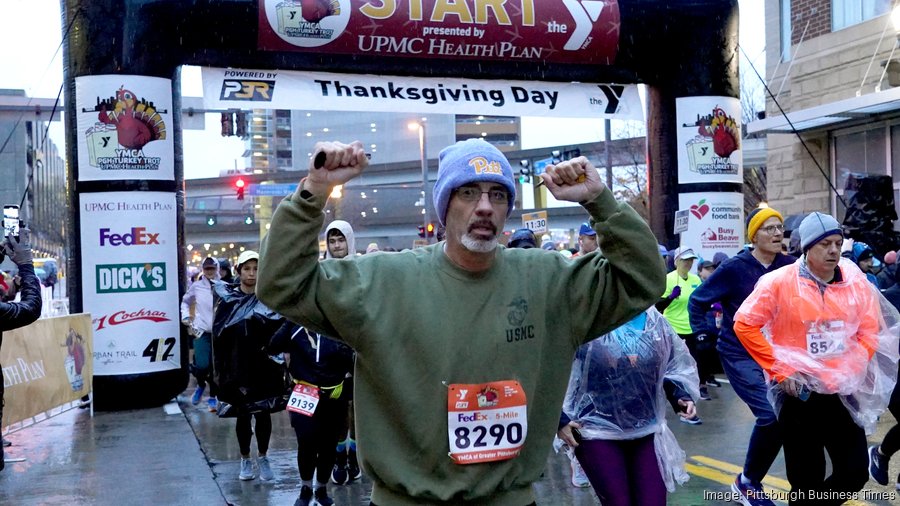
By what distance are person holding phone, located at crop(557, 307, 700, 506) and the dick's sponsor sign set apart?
26.4 ft

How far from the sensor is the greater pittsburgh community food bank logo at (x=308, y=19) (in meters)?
12.0

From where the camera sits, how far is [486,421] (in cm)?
284

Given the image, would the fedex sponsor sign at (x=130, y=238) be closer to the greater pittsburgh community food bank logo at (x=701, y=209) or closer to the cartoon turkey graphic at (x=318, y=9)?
the cartoon turkey graphic at (x=318, y=9)

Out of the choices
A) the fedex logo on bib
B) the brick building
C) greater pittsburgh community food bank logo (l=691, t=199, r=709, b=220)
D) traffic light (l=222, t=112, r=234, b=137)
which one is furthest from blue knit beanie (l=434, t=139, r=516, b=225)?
traffic light (l=222, t=112, r=234, b=137)

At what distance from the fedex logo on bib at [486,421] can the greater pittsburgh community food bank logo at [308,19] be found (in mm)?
9890

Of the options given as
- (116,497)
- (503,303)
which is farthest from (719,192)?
(503,303)

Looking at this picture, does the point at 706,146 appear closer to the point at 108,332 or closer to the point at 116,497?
the point at 108,332

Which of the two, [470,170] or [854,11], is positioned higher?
[854,11]

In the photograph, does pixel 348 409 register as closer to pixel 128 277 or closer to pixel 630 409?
pixel 630 409

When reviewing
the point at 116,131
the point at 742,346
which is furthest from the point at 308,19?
the point at 742,346

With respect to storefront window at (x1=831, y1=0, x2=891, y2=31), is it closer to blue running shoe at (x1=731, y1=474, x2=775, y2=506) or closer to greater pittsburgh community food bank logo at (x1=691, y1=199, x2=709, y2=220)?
greater pittsburgh community food bank logo at (x1=691, y1=199, x2=709, y2=220)

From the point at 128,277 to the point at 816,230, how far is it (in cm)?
876

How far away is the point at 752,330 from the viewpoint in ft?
18.1

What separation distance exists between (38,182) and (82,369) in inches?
2943
